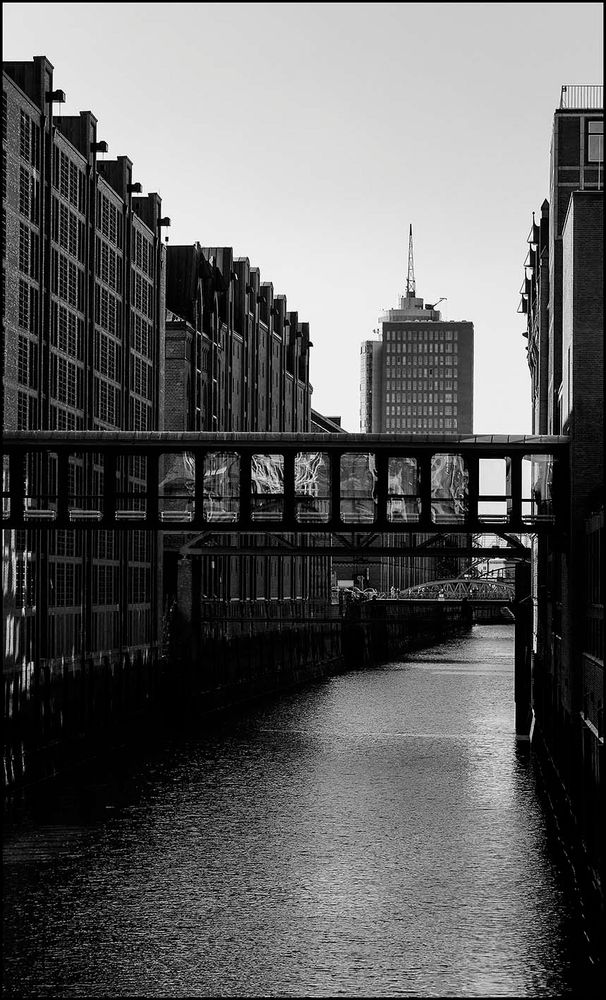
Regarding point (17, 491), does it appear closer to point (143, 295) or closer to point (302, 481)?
point (302, 481)

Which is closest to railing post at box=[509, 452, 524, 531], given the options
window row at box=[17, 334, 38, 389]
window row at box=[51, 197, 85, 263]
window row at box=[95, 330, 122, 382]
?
window row at box=[17, 334, 38, 389]

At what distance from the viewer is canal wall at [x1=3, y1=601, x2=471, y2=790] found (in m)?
38.1

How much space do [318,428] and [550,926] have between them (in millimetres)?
115299

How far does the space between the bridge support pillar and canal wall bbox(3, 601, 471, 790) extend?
14.2 m

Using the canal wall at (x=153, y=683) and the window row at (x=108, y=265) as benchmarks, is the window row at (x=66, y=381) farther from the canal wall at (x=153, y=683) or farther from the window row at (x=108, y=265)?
the canal wall at (x=153, y=683)

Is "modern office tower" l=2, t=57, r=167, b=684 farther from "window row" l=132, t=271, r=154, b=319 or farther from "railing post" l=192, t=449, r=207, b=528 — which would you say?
"railing post" l=192, t=449, r=207, b=528

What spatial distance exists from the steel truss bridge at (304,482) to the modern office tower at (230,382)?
1491 centimetres


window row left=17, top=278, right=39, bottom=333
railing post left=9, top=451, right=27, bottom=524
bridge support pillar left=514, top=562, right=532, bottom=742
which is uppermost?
window row left=17, top=278, right=39, bottom=333

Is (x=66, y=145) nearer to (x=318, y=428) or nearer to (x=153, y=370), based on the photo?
(x=153, y=370)

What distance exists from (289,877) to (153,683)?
98.0 feet

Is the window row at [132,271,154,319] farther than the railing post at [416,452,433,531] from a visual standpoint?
Yes

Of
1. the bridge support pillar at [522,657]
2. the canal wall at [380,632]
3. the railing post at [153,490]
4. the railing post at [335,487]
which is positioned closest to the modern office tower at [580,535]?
the bridge support pillar at [522,657]

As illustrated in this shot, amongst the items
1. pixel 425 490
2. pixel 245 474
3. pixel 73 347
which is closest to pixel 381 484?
pixel 425 490

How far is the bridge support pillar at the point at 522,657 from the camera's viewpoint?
45688 millimetres
